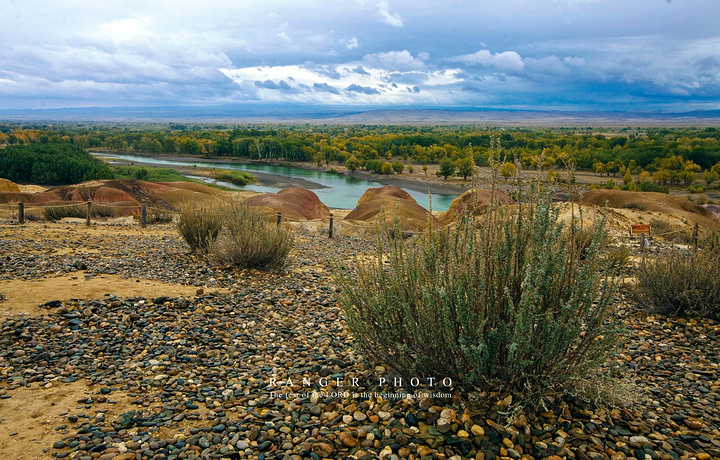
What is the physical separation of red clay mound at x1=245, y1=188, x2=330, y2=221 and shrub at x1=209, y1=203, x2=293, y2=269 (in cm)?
1168

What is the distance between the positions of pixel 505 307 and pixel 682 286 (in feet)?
14.9

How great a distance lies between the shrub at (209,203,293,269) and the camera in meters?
9.03

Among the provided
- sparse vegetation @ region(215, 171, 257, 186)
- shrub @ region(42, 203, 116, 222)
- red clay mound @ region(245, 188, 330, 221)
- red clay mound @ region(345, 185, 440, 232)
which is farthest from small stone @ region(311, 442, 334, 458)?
sparse vegetation @ region(215, 171, 257, 186)

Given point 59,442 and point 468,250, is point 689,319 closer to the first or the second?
point 468,250

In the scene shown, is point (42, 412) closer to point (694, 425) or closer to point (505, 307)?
point (505, 307)

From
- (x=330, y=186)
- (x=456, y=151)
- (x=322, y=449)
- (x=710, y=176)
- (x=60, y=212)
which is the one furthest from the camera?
(x=456, y=151)

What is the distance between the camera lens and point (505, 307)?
378cm

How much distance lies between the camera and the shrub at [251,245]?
903cm

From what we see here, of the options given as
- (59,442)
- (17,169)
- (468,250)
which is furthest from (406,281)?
(17,169)

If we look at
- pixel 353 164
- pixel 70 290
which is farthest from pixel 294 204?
pixel 353 164

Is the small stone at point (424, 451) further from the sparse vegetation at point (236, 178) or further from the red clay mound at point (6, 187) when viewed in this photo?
the sparse vegetation at point (236, 178)

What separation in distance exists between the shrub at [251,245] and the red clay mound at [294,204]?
38.3 feet

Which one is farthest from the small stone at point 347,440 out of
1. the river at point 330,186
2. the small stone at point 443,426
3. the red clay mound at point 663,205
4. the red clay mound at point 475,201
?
the river at point 330,186

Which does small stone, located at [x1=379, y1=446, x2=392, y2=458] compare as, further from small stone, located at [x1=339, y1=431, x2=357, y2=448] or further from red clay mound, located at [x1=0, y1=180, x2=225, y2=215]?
red clay mound, located at [x1=0, y1=180, x2=225, y2=215]
